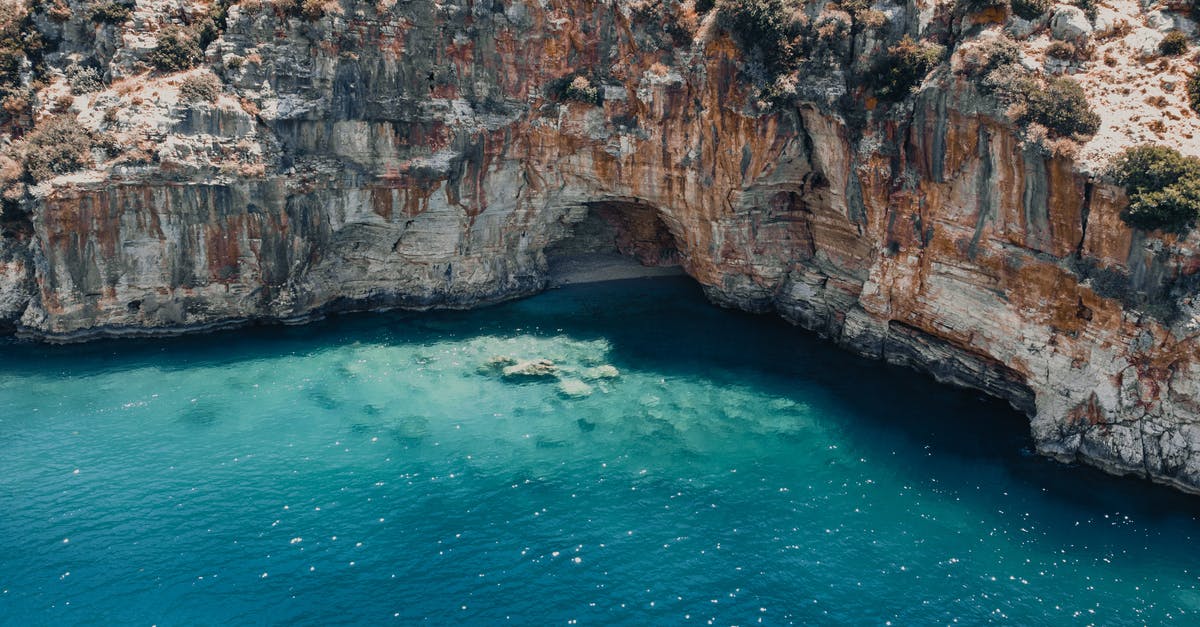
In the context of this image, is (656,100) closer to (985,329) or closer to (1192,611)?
(985,329)

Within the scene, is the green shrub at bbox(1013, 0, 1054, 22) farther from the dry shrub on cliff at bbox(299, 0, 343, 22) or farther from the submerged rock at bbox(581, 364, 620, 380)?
the dry shrub on cliff at bbox(299, 0, 343, 22)

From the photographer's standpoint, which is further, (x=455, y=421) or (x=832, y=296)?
(x=832, y=296)

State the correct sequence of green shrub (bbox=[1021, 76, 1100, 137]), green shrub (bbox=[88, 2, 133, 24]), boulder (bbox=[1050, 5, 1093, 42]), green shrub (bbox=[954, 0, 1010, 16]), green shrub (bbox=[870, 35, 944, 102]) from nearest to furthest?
green shrub (bbox=[1021, 76, 1100, 137]) < boulder (bbox=[1050, 5, 1093, 42]) < green shrub (bbox=[954, 0, 1010, 16]) < green shrub (bbox=[870, 35, 944, 102]) < green shrub (bbox=[88, 2, 133, 24])

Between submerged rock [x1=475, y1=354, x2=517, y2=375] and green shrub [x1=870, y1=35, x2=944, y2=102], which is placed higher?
green shrub [x1=870, y1=35, x2=944, y2=102]

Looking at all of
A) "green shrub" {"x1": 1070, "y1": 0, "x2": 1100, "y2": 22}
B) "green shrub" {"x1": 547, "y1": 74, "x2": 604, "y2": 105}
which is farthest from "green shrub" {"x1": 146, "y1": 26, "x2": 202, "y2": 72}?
"green shrub" {"x1": 1070, "y1": 0, "x2": 1100, "y2": 22}

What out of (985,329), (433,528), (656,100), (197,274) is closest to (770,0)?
(656,100)

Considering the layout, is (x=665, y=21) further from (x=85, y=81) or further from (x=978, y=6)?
(x=85, y=81)
